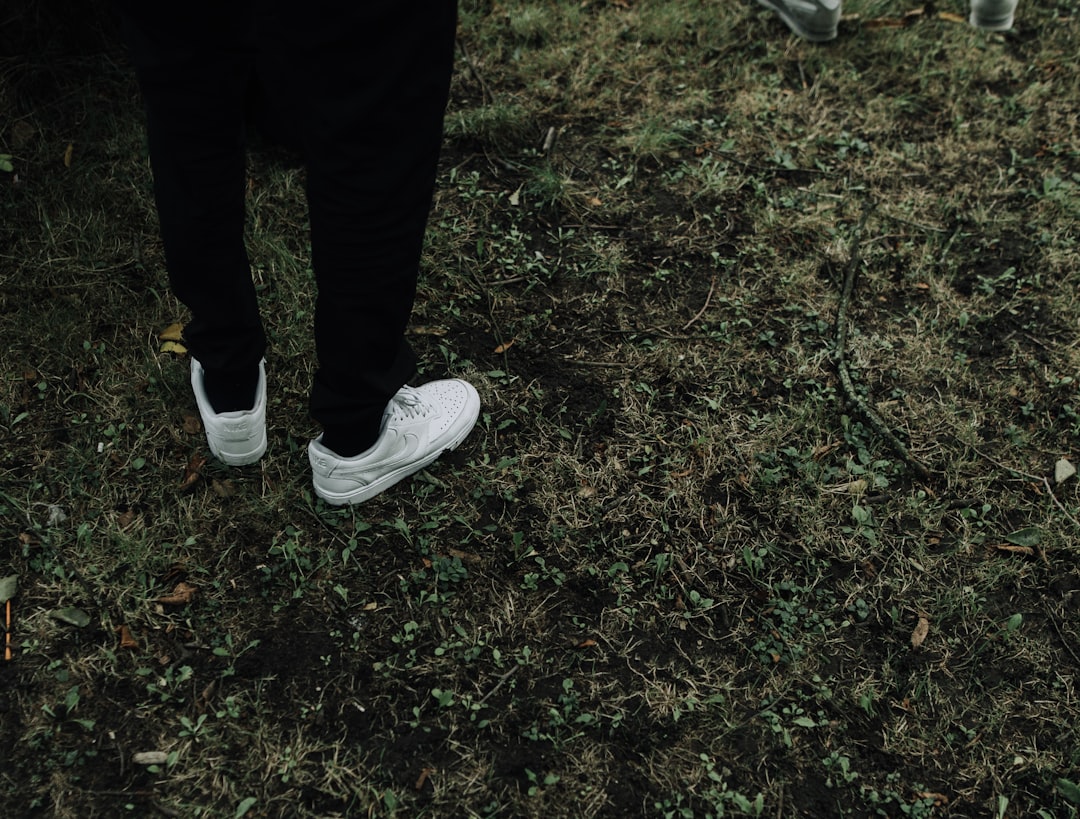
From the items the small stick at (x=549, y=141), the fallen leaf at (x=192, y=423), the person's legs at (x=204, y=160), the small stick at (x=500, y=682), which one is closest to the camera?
the person's legs at (x=204, y=160)

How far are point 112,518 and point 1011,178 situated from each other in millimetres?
3017

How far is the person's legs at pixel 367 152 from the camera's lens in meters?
1.27

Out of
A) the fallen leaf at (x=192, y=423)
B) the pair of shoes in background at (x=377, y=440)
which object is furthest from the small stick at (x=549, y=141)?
the fallen leaf at (x=192, y=423)

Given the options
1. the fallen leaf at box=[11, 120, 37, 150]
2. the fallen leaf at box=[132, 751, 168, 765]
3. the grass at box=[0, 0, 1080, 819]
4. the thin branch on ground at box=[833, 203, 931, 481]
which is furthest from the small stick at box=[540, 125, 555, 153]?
the fallen leaf at box=[132, 751, 168, 765]

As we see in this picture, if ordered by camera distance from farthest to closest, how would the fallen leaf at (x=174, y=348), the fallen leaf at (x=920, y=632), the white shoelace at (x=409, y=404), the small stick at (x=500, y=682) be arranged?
1. the fallen leaf at (x=174, y=348)
2. the white shoelace at (x=409, y=404)
3. the fallen leaf at (x=920, y=632)
4. the small stick at (x=500, y=682)

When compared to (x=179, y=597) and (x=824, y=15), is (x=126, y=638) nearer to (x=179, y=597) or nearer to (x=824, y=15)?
(x=179, y=597)

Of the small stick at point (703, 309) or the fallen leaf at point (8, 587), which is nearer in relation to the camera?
the fallen leaf at point (8, 587)

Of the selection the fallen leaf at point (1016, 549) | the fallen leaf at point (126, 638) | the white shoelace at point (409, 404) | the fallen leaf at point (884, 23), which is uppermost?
the fallen leaf at point (884, 23)

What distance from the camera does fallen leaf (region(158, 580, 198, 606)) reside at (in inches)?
77.4

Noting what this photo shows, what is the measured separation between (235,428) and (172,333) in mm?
→ 546

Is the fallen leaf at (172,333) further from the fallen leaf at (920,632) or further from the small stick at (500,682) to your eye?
the fallen leaf at (920,632)

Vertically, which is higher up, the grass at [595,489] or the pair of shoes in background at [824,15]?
the pair of shoes in background at [824,15]

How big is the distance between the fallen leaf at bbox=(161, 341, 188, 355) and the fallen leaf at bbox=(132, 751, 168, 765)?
108 centimetres

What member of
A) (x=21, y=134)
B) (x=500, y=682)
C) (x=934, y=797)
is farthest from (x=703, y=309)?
(x=21, y=134)
